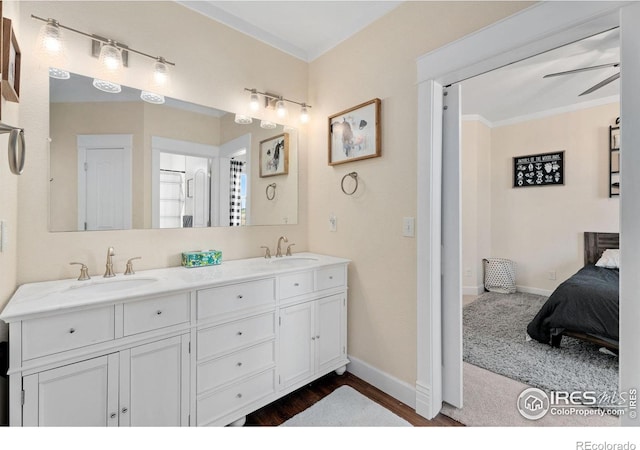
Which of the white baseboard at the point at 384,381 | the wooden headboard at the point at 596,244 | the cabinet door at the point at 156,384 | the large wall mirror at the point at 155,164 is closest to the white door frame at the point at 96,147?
the large wall mirror at the point at 155,164

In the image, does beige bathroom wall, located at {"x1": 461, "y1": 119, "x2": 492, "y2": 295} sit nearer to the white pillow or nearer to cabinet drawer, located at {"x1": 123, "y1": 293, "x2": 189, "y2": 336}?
the white pillow

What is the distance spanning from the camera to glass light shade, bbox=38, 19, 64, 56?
4.74 feet

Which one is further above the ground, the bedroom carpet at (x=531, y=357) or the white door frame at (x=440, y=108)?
the white door frame at (x=440, y=108)

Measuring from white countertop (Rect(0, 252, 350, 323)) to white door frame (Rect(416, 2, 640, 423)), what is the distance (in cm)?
68

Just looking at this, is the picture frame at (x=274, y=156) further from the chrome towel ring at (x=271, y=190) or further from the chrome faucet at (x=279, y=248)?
the chrome faucet at (x=279, y=248)

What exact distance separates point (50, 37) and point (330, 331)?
2.28 metres

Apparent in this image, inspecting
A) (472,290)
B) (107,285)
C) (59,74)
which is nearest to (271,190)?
(107,285)

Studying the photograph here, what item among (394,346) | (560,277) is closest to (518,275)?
(560,277)

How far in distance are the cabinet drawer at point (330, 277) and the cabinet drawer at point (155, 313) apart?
0.88 metres

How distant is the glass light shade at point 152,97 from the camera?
5.86ft

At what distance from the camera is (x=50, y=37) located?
4.76 ft

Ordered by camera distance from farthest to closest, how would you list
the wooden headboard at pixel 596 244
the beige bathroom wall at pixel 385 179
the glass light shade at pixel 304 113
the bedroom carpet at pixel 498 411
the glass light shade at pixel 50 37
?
the wooden headboard at pixel 596 244 → the glass light shade at pixel 304 113 → the beige bathroom wall at pixel 385 179 → the bedroom carpet at pixel 498 411 → the glass light shade at pixel 50 37

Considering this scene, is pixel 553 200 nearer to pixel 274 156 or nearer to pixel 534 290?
pixel 534 290

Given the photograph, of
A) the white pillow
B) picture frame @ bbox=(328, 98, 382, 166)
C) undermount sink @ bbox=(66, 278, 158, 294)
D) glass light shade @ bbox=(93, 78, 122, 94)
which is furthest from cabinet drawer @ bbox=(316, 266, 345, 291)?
the white pillow
